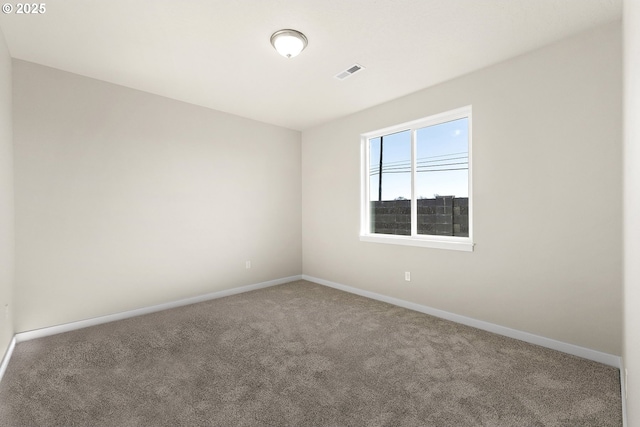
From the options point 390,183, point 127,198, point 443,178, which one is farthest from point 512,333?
point 127,198

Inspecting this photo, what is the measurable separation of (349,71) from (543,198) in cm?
223

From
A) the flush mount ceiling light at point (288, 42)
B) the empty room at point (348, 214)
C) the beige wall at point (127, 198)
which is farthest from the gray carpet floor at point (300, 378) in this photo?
the flush mount ceiling light at point (288, 42)

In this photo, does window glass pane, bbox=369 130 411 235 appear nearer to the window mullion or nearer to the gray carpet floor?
the window mullion

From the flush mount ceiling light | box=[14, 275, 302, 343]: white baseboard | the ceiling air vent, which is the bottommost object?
box=[14, 275, 302, 343]: white baseboard

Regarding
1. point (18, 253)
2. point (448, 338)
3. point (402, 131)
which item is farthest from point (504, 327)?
point (18, 253)

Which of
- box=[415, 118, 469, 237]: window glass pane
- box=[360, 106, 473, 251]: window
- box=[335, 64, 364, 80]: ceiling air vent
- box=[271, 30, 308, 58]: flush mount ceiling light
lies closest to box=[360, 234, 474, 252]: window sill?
box=[360, 106, 473, 251]: window

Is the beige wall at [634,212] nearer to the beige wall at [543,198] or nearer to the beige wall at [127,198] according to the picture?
the beige wall at [543,198]

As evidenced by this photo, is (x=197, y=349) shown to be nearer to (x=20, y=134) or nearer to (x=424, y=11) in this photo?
(x=20, y=134)

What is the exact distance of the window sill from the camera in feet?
10.5

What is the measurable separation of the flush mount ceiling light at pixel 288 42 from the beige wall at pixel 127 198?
2045 mm

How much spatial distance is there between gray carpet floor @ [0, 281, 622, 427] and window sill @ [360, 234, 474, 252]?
0.84 metres

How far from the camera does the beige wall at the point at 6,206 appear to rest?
7.61 feet

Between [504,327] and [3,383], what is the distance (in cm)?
418

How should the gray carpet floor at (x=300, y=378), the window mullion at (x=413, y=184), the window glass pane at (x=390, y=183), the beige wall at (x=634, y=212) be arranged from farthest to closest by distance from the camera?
the window glass pane at (x=390, y=183)
the window mullion at (x=413, y=184)
the gray carpet floor at (x=300, y=378)
the beige wall at (x=634, y=212)
